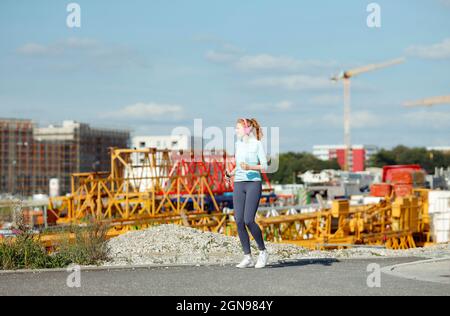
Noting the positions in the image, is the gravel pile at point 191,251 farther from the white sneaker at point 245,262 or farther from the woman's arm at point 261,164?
the woman's arm at point 261,164

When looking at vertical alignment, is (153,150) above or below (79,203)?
above

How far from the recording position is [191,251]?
49.6ft

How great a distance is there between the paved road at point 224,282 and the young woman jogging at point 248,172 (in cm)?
76

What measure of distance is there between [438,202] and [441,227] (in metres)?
3.02

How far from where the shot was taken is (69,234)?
44.4 feet

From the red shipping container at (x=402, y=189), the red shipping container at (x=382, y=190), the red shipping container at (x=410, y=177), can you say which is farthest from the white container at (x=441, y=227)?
the red shipping container at (x=382, y=190)

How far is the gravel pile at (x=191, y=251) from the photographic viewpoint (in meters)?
13.2

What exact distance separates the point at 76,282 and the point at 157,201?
31287mm

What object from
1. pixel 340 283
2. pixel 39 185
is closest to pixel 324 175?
pixel 39 185

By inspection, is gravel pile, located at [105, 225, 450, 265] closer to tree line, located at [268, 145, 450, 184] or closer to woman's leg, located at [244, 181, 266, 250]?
woman's leg, located at [244, 181, 266, 250]

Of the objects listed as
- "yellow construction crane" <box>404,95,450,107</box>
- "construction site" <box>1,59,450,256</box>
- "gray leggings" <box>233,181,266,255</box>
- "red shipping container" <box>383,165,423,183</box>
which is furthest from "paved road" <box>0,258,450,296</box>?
"yellow construction crane" <box>404,95,450,107</box>

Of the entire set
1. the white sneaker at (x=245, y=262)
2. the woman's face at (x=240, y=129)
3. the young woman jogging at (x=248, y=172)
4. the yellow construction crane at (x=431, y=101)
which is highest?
the yellow construction crane at (x=431, y=101)
